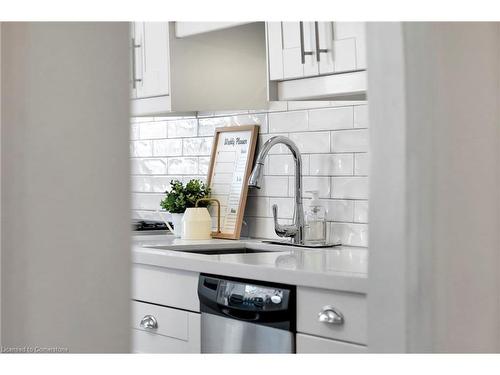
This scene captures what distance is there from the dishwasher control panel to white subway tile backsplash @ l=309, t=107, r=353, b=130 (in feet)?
2.99

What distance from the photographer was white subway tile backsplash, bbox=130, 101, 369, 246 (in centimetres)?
346

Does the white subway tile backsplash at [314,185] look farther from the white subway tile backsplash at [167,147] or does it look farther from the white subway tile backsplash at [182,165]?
the white subway tile backsplash at [167,147]

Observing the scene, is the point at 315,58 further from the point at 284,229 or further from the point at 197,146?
the point at 197,146

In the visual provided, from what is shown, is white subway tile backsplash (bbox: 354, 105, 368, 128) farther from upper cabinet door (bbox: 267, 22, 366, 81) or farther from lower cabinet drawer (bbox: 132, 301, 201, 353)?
lower cabinet drawer (bbox: 132, 301, 201, 353)

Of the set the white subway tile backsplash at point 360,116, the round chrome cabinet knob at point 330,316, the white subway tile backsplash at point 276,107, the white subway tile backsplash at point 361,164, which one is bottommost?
the round chrome cabinet knob at point 330,316

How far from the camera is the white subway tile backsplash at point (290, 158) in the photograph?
3455 millimetres

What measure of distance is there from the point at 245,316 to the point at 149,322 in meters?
0.59

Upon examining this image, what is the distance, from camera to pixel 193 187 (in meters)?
4.00
